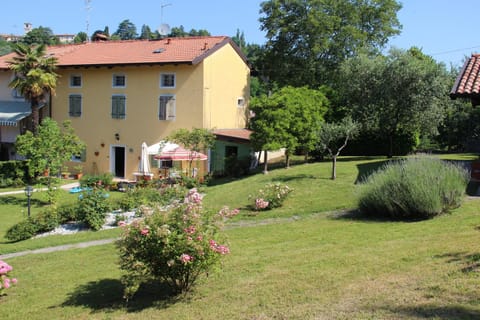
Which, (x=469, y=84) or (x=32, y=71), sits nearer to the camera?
(x=469, y=84)

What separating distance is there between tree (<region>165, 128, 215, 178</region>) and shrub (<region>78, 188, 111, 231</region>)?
926 centimetres

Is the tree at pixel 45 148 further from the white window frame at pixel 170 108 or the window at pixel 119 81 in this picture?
the window at pixel 119 81

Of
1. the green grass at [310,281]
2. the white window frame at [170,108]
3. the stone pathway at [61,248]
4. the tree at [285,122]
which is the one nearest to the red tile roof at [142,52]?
the white window frame at [170,108]

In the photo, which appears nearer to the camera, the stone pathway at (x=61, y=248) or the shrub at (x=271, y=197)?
the stone pathway at (x=61, y=248)

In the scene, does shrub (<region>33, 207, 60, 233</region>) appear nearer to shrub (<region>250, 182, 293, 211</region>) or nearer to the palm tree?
shrub (<region>250, 182, 293, 211</region>)

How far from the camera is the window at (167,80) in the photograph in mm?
29250

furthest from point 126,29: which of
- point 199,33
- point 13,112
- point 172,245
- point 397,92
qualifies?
point 172,245

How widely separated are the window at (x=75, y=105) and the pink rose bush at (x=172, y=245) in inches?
1060

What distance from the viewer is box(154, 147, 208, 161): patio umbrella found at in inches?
991

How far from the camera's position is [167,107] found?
29.3m

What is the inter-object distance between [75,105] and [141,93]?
220 inches

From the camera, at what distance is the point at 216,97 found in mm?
29609

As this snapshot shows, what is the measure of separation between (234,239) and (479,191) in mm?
7238

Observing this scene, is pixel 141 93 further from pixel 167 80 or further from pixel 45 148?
pixel 45 148
